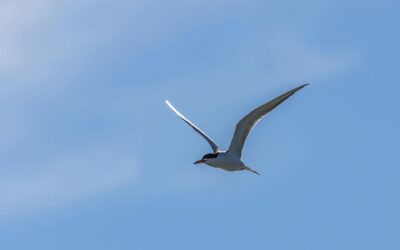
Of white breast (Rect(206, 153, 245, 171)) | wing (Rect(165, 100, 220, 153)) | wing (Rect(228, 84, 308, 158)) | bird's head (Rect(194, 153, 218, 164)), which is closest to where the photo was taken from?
wing (Rect(228, 84, 308, 158))

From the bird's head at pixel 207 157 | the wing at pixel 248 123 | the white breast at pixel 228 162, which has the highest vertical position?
the wing at pixel 248 123

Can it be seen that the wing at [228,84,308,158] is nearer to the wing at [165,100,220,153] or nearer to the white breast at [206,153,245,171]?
the white breast at [206,153,245,171]

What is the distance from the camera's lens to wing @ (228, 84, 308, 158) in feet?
100

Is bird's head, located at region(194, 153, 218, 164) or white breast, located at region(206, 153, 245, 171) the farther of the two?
bird's head, located at region(194, 153, 218, 164)

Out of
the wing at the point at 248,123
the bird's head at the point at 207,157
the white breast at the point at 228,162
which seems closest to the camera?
the wing at the point at 248,123

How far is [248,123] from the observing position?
1265 inches

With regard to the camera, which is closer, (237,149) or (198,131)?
(237,149)

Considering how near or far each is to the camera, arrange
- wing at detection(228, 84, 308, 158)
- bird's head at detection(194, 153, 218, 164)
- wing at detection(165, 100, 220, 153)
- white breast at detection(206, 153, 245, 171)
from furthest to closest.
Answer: wing at detection(165, 100, 220, 153) < bird's head at detection(194, 153, 218, 164) < white breast at detection(206, 153, 245, 171) < wing at detection(228, 84, 308, 158)

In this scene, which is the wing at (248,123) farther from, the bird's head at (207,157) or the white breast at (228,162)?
the bird's head at (207,157)

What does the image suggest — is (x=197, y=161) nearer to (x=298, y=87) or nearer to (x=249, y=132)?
(x=249, y=132)

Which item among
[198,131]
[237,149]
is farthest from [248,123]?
[198,131]

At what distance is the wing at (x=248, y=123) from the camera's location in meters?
30.6

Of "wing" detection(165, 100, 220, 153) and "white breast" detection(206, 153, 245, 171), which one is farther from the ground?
"wing" detection(165, 100, 220, 153)

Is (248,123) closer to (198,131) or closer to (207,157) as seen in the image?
(207,157)
